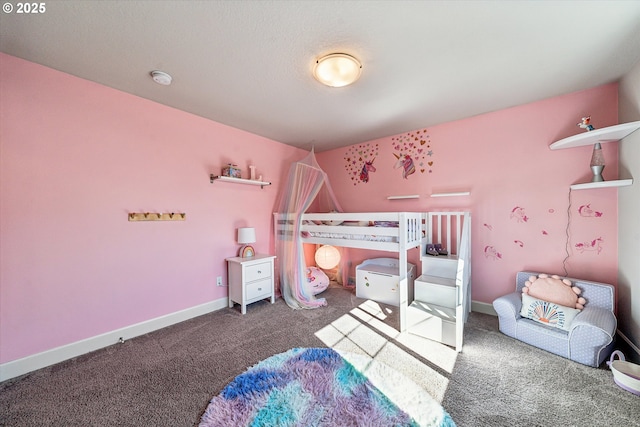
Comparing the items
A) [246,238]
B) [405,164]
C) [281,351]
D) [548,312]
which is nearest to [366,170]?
[405,164]

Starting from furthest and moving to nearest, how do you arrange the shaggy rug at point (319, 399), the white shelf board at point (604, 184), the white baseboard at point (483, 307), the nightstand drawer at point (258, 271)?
the nightstand drawer at point (258, 271), the white baseboard at point (483, 307), the white shelf board at point (604, 184), the shaggy rug at point (319, 399)

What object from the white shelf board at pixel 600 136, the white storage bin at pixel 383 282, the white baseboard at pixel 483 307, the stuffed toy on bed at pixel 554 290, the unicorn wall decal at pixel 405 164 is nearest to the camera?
the white shelf board at pixel 600 136

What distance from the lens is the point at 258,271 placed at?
313 cm

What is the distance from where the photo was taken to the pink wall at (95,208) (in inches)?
73.9

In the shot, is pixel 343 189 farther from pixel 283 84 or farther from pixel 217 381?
pixel 217 381

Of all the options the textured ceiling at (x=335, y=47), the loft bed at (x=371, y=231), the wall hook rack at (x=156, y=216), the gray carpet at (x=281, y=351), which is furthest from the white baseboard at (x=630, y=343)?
the wall hook rack at (x=156, y=216)

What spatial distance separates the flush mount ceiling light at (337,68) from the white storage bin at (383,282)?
2467 millimetres

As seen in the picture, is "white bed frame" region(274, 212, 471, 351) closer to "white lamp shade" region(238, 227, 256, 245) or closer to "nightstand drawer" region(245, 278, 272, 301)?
A: "white lamp shade" region(238, 227, 256, 245)

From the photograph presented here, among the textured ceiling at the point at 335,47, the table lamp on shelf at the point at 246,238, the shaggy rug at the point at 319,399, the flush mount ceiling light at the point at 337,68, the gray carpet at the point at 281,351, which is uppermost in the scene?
the textured ceiling at the point at 335,47

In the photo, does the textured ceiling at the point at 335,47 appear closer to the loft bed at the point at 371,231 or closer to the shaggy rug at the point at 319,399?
the loft bed at the point at 371,231

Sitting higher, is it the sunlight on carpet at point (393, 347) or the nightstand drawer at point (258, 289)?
the nightstand drawer at point (258, 289)

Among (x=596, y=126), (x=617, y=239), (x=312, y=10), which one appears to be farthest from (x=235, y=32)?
(x=617, y=239)

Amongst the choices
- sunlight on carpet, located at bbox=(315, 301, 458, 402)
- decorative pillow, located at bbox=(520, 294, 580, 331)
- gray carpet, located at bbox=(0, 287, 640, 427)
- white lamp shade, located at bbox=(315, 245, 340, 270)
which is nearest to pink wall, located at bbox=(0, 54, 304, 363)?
gray carpet, located at bbox=(0, 287, 640, 427)

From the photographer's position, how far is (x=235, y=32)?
1.60 m
